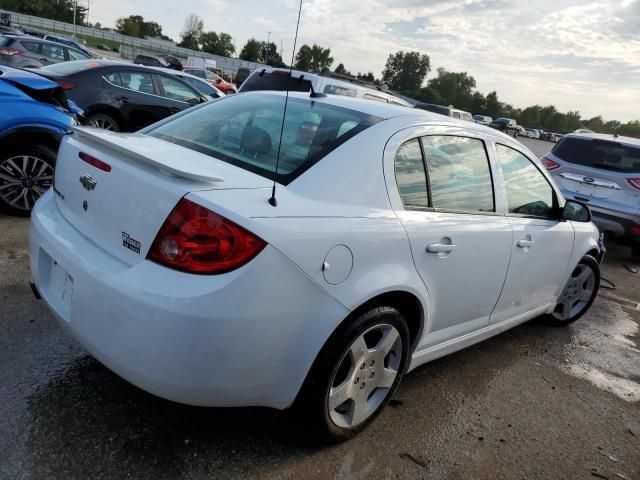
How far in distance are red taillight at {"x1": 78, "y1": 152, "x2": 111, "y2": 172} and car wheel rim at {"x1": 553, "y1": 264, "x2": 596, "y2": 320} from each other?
11.9 feet

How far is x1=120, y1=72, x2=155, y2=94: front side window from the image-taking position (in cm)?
806

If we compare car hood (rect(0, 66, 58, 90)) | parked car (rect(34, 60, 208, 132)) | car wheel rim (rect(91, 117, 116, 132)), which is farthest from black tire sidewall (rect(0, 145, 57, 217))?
car wheel rim (rect(91, 117, 116, 132))

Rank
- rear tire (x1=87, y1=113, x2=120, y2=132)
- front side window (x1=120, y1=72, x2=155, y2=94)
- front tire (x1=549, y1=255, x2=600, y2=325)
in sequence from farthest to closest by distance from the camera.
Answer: front side window (x1=120, y1=72, x2=155, y2=94) → rear tire (x1=87, y1=113, x2=120, y2=132) → front tire (x1=549, y1=255, x2=600, y2=325)

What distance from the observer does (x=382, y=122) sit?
2535 millimetres

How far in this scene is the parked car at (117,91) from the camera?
24.6 ft

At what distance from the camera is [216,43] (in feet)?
350

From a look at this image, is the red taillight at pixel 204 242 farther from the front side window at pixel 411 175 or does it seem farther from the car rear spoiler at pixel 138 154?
the front side window at pixel 411 175

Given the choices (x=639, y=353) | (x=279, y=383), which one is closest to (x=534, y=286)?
(x=639, y=353)

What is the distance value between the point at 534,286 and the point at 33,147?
4.41m

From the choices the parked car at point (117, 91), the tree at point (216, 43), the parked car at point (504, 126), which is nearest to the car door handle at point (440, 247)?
the parked car at point (117, 91)

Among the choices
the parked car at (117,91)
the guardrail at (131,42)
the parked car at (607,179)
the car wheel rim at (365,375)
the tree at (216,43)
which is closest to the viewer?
the car wheel rim at (365,375)

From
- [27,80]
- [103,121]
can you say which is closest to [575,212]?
[27,80]

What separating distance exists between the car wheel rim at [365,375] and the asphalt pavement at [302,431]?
16cm

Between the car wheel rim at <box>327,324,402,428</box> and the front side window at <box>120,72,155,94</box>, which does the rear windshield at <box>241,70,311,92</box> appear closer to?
the front side window at <box>120,72,155,94</box>
